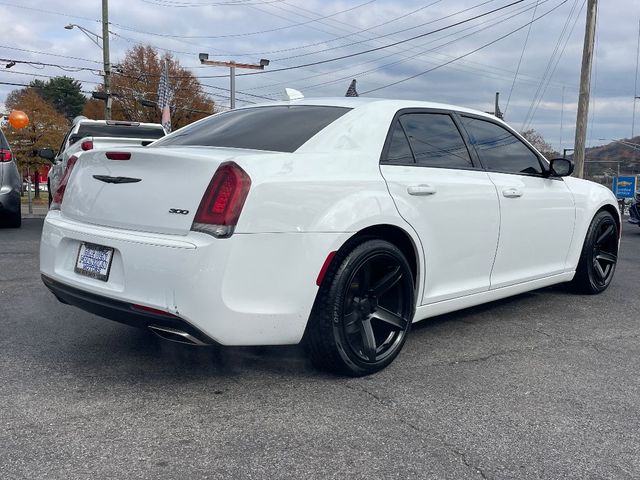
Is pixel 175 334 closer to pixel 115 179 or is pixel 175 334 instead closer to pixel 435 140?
pixel 115 179

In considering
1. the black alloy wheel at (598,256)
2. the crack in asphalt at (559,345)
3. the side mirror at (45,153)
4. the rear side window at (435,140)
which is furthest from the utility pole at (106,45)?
the crack in asphalt at (559,345)

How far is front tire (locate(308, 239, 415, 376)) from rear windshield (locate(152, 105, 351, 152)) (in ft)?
2.31

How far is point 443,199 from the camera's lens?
386 cm

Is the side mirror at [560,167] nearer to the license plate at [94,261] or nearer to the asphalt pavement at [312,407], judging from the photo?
the asphalt pavement at [312,407]

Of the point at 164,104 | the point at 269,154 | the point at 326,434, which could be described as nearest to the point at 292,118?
the point at 269,154

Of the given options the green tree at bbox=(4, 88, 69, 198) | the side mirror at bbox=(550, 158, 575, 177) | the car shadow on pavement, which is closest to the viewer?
the car shadow on pavement

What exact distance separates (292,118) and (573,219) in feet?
8.70

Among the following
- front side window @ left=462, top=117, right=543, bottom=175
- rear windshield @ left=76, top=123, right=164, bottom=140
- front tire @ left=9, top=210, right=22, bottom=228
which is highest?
rear windshield @ left=76, top=123, right=164, bottom=140

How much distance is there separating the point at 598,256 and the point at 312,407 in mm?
3819

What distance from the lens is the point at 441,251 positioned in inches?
→ 152

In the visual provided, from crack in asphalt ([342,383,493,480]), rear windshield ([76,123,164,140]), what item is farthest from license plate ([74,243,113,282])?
rear windshield ([76,123,164,140])

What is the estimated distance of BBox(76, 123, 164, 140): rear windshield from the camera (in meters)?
11.3

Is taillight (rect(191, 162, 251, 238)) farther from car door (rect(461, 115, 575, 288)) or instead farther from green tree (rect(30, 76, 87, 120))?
green tree (rect(30, 76, 87, 120))

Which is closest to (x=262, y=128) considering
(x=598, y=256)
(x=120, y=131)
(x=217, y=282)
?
(x=217, y=282)
